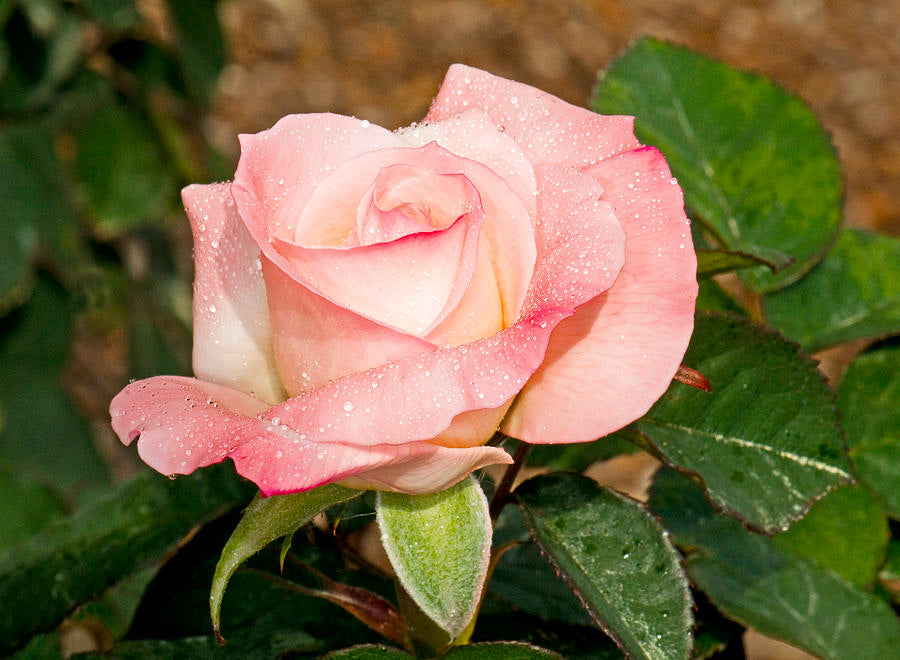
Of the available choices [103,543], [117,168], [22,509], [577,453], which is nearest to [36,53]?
[117,168]

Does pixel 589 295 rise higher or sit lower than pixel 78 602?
higher

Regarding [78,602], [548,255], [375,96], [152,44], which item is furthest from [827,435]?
[375,96]

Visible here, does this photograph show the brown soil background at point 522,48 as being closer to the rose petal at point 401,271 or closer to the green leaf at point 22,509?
the green leaf at point 22,509

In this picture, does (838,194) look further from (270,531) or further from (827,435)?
(270,531)

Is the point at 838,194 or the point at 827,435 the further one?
the point at 838,194

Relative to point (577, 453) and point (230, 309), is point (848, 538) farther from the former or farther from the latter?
point (230, 309)
